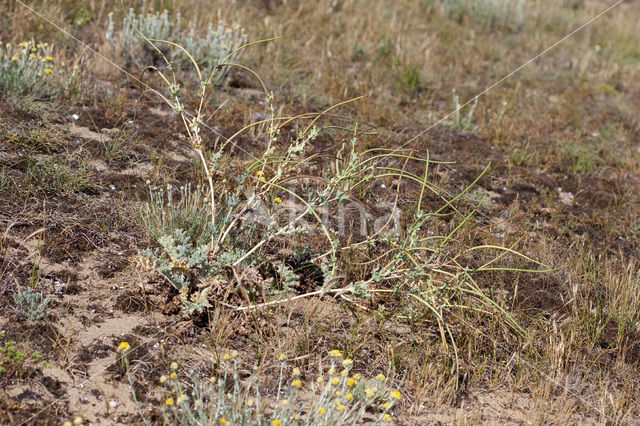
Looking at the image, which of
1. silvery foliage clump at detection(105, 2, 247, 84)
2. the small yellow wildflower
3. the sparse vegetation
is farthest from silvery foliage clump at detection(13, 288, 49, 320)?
silvery foliage clump at detection(105, 2, 247, 84)

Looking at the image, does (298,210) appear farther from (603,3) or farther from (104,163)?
(603,3)

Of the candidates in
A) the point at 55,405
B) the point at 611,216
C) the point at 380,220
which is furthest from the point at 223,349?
the point at 611,216

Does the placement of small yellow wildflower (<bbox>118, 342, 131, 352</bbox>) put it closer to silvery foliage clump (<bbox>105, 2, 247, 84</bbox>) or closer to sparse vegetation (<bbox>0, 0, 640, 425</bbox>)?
sparse vegetation (<bbox>0, 0, 640, 425</bbox>)

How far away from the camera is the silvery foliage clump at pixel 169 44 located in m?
6.02

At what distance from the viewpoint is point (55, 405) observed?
2.77 m

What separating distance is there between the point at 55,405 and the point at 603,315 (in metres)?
3.17

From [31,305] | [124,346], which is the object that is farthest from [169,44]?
[124,346]

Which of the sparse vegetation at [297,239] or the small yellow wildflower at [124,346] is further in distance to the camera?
the sparse vegetation at [297,239]

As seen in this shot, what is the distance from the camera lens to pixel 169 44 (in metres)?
6.27

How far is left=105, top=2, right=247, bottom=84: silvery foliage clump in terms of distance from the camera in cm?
602

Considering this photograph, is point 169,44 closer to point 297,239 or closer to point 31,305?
point 297,239

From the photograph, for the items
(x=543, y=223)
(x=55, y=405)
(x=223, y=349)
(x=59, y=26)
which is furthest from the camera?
(x=59, y=26)

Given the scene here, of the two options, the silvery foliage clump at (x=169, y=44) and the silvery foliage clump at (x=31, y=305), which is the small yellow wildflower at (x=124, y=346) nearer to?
the silvery foliage clump at (x=31, y=305)

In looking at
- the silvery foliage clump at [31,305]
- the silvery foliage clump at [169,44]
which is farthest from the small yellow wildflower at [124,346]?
the silvery foliage clump at [169,44]
